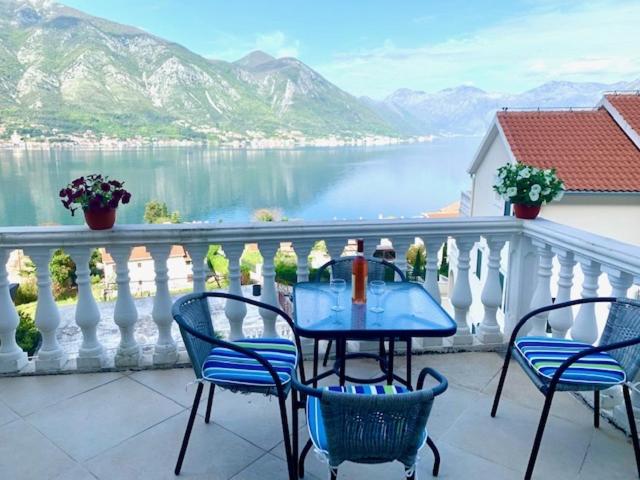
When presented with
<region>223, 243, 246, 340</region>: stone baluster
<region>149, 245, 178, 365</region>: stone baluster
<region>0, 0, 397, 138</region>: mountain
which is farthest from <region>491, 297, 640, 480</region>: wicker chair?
<region>0, 0, 397, 138</region>: mountain

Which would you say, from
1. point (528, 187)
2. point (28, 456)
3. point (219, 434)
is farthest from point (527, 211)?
point (28, 456)

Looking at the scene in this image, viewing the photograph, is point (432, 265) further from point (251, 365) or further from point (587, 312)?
point (251, 365)

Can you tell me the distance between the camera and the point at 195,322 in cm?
198

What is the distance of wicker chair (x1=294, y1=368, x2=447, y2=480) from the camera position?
1.17 metres

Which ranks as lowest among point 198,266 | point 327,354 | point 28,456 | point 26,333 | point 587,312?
point 26,333

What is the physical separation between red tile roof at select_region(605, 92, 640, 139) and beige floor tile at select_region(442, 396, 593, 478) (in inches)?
380

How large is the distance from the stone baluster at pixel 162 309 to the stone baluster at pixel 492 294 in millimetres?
2051

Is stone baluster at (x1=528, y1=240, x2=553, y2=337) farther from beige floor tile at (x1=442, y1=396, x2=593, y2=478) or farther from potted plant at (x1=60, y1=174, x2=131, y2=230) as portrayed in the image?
potted plant at (x1=60, y1=174, x2=131, y2=230)

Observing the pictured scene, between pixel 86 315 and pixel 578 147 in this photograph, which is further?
pixel 578 147

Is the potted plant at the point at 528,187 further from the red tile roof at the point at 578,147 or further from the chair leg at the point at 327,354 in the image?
the red tile roof at the point at 578,147

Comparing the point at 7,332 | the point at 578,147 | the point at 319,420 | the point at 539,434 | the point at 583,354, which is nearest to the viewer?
the point at 319,420

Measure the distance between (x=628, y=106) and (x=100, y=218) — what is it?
11627 mm

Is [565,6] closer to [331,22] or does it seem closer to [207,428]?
[207,428]

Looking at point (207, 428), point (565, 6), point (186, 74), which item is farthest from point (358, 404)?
point (186, 74)
